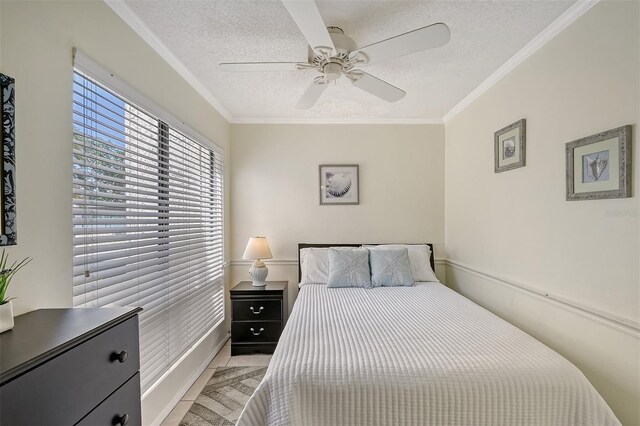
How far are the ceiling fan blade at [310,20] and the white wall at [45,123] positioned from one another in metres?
0.97

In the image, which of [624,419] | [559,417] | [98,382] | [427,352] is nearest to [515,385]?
[559,417]

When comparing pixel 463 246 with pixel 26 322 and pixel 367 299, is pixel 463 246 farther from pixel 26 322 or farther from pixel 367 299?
pixel 26 322

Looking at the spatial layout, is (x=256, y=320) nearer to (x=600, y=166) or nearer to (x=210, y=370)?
(x=210, y=370)

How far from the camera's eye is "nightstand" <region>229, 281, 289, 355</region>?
3.06 m

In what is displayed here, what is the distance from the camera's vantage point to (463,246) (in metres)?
3.22

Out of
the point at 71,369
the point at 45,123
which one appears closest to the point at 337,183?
the point at 45,123

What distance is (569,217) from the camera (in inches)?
71.9

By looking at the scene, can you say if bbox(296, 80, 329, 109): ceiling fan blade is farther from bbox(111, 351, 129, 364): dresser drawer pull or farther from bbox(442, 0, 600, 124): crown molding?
bbox(111, 351, 129, 364): dresser drawer pull

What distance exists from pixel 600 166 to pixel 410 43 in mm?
1185

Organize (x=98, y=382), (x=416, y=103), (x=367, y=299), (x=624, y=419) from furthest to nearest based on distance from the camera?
(x=416, y=103), (x=367, y=299), (x=624, y=419), (x=98, y=382)

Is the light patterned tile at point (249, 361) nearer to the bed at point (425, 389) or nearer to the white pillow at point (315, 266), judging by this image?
the white pillow at point (315, 266)

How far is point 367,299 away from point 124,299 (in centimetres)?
171

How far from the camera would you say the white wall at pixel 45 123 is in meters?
1.11

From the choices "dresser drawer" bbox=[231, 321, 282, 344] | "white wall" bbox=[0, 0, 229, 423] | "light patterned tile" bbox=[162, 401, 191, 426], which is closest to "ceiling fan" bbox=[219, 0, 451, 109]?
"white wall" bbox=[0, 0, 229, 423]
